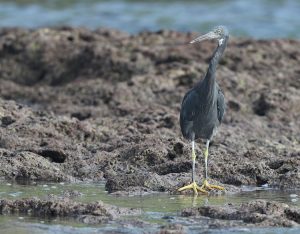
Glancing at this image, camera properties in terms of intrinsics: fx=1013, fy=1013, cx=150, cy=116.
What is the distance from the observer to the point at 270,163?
36.0ft

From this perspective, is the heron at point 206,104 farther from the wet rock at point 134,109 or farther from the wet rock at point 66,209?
the wet rock at point 66,209

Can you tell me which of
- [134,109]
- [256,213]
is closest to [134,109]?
[134,109]

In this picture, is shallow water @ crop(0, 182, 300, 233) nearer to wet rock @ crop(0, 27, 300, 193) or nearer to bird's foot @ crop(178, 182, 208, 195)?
bird's foot @ crop(178, 182, 208, 195)

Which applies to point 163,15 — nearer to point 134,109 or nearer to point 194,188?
point 134,109

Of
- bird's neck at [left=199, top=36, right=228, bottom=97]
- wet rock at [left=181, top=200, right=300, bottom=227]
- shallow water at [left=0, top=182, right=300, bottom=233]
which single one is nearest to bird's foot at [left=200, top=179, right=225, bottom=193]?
shallow water at [left=0, top=182, right=300, bottom=233]

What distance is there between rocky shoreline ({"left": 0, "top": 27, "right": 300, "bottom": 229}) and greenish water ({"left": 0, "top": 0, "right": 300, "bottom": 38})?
5.77 meters

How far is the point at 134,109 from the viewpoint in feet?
46.8

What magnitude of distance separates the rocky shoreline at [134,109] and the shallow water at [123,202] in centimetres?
23

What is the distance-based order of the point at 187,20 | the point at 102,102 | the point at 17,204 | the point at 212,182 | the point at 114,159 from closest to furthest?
the point at 17,204 < the point at 212,182 < the point at 114,159 < the point at 102,102 < the point at 187,20

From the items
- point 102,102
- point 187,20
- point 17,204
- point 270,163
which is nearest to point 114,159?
point 270,163

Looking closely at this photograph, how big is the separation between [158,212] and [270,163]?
2.37 m

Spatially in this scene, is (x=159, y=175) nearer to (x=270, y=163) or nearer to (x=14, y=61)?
(x=270, y=163)

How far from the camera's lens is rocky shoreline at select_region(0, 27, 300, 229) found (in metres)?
10.8

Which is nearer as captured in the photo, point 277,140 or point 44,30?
point 277,140
